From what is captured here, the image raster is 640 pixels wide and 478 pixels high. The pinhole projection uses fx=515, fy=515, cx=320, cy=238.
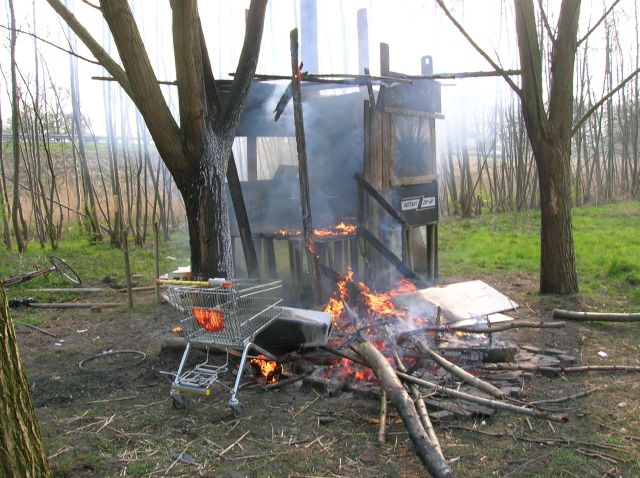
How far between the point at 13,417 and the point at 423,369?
3658mm

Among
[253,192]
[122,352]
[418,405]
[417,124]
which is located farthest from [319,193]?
[418,405]

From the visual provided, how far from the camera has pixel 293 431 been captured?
4117 mm

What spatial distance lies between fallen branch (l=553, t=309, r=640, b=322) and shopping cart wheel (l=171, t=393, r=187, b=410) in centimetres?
481

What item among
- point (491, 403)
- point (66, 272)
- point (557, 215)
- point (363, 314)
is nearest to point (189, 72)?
point (363, 314)

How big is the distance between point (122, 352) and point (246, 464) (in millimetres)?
3259

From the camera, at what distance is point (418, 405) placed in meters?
4.03

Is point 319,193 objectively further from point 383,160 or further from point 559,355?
point 559,355

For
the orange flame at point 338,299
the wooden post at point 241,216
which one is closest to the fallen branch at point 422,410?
the orange flame at point 338,299

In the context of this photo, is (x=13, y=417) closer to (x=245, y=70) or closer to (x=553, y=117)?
(x=245, y=70)

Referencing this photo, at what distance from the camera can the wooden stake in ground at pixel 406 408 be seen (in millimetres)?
3270

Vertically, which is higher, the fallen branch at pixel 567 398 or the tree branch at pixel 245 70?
the tree branch at pixel 245 70

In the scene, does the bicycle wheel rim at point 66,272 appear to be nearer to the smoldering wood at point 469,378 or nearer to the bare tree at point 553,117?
the smoldering wood at point 469,378

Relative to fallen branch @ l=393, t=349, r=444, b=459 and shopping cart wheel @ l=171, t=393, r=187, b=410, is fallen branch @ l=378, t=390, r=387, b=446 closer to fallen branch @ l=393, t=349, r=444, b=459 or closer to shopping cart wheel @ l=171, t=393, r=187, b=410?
fallen branch @ l=393, t=349, r=444, b=459

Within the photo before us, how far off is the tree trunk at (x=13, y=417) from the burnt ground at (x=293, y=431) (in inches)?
53.6
